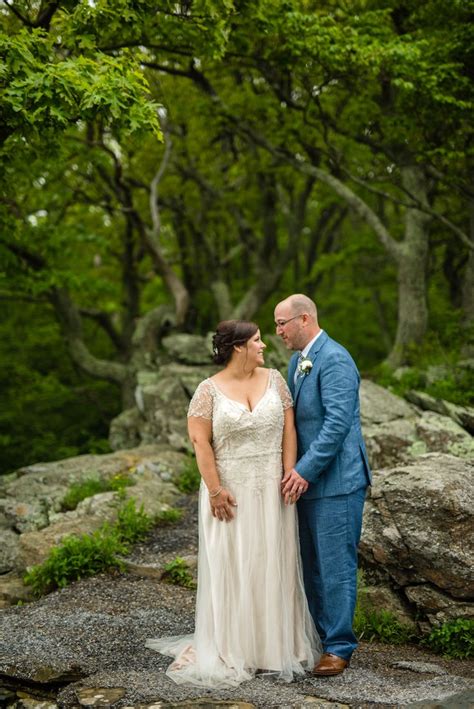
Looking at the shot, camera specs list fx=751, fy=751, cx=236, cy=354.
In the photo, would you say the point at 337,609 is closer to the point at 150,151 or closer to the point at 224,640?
the point at 224,640

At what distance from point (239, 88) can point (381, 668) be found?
1445 cm

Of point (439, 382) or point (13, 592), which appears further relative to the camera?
point (439, 382)

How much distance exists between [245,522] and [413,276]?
396 inches

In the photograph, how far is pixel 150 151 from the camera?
67.0ft

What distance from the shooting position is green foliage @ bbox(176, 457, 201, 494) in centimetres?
1051

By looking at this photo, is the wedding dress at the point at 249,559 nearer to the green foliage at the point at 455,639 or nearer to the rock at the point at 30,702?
the rock at the point at 30,702

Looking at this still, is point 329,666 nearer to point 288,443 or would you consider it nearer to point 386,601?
point 386,601

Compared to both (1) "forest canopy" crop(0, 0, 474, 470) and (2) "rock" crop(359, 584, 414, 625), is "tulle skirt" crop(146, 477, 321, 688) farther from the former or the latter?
(1) "forest canopy" crop(0, 0, 474, 470)

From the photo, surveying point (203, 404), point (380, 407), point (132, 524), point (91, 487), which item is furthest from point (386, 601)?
point (91, 487)

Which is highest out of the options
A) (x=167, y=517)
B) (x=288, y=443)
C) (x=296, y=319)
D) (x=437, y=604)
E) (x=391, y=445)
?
(x=296, y=319)

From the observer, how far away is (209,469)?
5.28 meters

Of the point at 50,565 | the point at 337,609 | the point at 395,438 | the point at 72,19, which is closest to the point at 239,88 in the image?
the point at 72,19

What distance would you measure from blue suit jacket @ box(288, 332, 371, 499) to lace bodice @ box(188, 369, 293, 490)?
0.69 ft

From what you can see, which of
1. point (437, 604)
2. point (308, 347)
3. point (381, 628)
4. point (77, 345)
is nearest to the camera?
point (308, 347)
